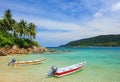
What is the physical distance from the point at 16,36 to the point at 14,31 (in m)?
3.90

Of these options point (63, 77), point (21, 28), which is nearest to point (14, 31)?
point (21, 28)

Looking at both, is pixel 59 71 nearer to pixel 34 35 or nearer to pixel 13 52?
pixel 13 52

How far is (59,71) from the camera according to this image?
53.2 feet

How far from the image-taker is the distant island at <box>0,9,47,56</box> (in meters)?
53.9

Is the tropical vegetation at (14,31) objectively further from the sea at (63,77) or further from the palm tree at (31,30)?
the sea at (63,77)

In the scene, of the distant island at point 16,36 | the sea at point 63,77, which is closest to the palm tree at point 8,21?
the distant island at point 16,36

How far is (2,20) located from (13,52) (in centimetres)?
1244

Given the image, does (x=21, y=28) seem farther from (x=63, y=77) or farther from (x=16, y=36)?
(x=63, y=77)

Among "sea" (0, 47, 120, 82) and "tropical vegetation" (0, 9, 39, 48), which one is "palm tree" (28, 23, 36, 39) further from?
"sea" (0, 47, 120, 82)

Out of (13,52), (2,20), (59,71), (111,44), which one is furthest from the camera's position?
(111,44)

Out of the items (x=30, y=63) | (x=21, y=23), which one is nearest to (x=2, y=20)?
(x=21, y=23)

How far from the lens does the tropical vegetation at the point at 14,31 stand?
55.5 meters

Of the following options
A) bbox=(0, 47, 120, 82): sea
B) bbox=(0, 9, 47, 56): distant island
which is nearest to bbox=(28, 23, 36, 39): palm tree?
bbox=(0, 9, 47, 56): distant island

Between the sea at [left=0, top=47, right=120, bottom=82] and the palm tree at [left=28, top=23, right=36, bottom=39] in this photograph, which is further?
the palm tree at [left=28, top=23, right=36, bottom=39]
